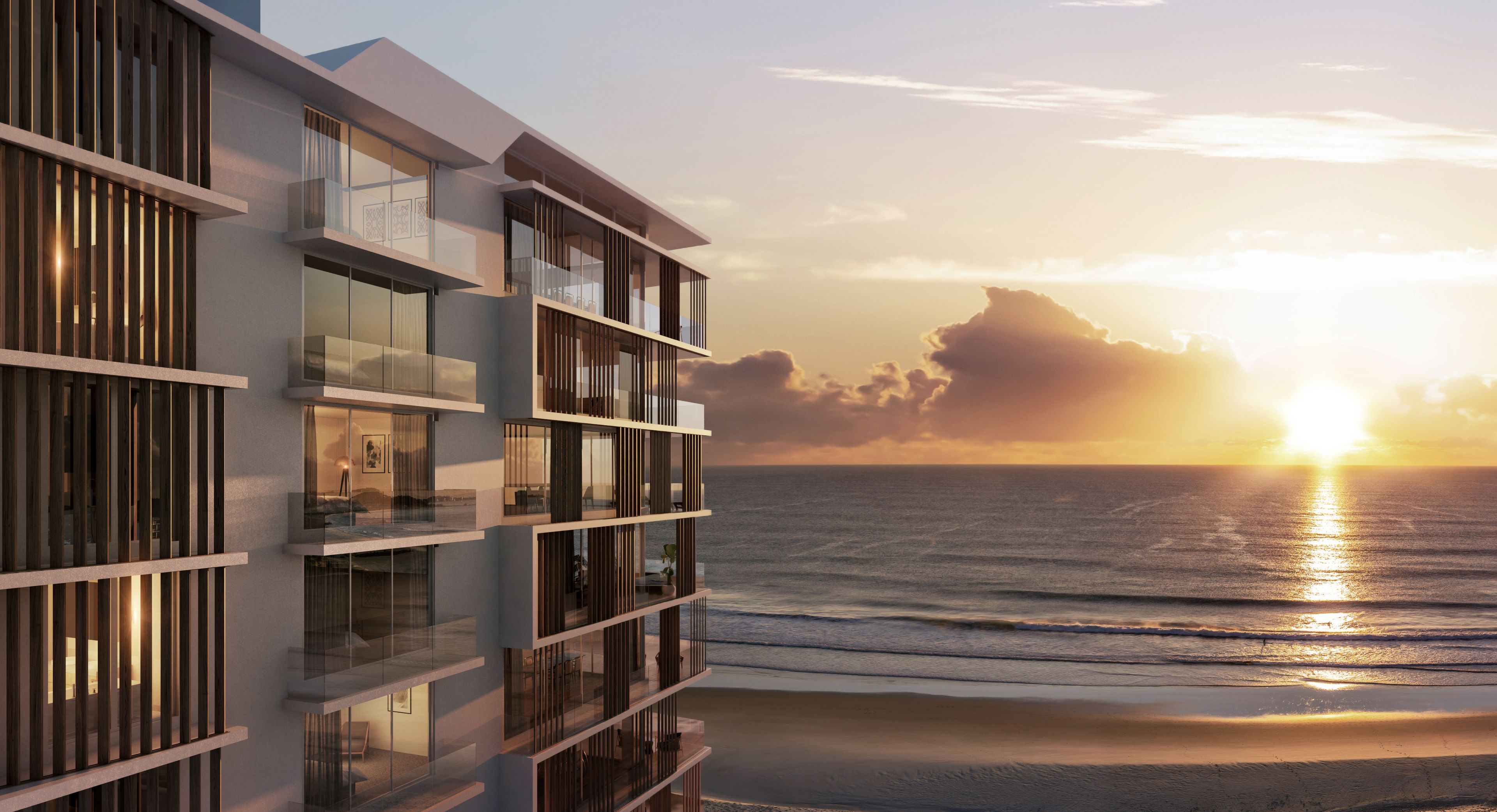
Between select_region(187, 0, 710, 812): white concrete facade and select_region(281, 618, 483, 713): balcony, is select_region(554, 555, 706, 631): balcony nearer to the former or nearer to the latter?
select_region(187, 0, 710, 812): white concrete facade

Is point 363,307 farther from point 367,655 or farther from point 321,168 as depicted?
point 367,655

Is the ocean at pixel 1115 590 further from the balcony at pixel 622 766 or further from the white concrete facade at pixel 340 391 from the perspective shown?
the white concrete facade at pixel 340 391

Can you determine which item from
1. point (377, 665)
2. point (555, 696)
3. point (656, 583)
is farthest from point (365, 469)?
point (656, 583)

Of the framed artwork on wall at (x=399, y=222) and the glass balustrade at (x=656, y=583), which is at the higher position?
the framed artwork on wall at (x=399, y=222)

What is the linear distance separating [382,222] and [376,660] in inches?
264

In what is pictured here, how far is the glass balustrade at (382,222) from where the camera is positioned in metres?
12.3

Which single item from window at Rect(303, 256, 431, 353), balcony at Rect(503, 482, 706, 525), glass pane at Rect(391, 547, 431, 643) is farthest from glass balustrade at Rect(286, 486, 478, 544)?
window at Rect(303, 256, 431, 353)

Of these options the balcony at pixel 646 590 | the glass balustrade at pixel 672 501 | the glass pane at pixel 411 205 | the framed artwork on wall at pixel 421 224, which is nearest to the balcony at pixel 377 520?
the balcony at pixel 646 590

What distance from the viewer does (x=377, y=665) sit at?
1312 centimetres

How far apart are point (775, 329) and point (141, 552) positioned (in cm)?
7195

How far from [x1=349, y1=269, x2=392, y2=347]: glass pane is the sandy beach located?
1663 cm

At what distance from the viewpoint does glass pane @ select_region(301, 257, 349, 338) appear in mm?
12633

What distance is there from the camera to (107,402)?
9.41m

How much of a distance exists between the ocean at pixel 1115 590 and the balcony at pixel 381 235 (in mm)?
29015
